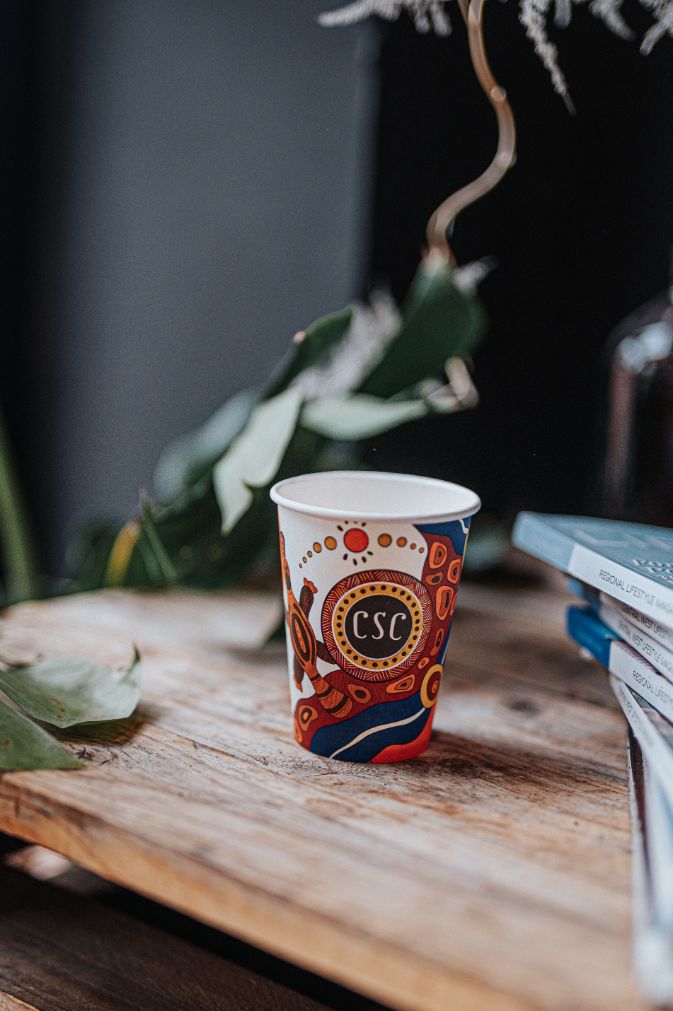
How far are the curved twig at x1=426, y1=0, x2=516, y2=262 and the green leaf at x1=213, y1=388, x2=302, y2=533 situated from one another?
0.80 ft

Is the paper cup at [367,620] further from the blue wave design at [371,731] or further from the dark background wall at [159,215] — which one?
the dark background wall at [159,215]

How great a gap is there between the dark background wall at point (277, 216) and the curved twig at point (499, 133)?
0.07 ft

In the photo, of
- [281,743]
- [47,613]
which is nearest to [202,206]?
[47,613]

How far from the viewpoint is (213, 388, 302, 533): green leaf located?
0.59 m

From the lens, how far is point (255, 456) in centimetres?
62

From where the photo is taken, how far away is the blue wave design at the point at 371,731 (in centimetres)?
48

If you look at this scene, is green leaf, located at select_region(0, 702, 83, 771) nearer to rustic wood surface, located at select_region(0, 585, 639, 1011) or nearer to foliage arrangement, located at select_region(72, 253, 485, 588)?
rustic wood surface, located at select_region(0, 585, 639, 1011)

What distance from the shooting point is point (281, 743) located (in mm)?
506

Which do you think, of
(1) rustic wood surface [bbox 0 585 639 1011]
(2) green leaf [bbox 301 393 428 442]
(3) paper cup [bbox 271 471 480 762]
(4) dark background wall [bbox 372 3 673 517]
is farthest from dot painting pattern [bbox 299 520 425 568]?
(4) dark background wall [bbox 372 3 673 517]

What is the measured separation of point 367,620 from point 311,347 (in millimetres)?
319

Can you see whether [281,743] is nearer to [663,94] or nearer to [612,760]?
[612,760]

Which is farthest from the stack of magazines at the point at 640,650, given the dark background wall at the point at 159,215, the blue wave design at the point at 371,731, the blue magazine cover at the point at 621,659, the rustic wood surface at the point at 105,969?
the dark background wall at the point at 159,215

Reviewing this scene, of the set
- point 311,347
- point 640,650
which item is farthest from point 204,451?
point 640,650

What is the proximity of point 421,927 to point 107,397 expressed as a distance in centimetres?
132
